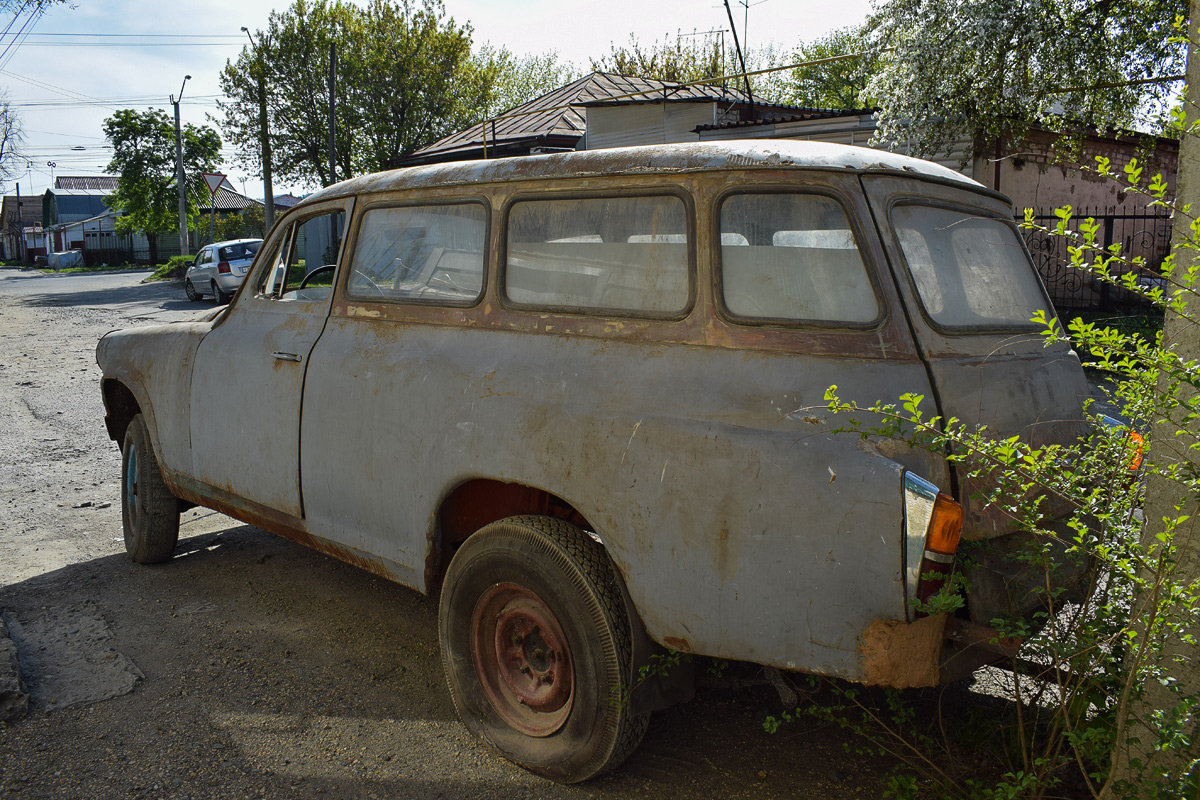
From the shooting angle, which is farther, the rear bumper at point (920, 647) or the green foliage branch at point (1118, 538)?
the rear bumper at point (920, 647)

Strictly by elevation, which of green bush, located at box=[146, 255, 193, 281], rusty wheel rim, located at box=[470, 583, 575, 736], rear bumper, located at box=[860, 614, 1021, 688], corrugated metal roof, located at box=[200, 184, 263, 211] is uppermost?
Answer: corrugated metal roof, located at box=[200, 184, 263, 211]

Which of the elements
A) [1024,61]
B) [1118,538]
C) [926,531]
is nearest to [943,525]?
[926,531]

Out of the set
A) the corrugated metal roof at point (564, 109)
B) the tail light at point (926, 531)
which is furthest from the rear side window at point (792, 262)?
the corrugated metal roof at point (564, 109)

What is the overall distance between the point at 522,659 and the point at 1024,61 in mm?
10925

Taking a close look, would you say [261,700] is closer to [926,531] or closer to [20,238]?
[926,531]

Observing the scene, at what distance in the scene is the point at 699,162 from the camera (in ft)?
8.87

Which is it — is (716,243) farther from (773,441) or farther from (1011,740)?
(1011,740)

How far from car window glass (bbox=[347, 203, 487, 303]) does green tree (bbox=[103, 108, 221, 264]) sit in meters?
45.8

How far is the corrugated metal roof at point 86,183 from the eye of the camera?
83.8 metres

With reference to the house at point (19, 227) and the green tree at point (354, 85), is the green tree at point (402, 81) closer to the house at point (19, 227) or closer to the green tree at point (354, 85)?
the green tree at point (354, 85)

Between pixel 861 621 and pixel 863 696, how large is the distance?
1.32 metres

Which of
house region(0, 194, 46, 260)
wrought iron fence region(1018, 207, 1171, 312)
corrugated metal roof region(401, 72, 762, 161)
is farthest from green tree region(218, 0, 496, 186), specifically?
house region(0, 194, 46, 260)

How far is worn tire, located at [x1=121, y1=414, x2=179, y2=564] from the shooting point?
4754 millimetres

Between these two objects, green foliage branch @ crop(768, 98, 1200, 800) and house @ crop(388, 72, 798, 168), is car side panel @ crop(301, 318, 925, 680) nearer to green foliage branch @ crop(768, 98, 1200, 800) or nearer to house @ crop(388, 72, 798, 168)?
green foliage branch @ crop(768, 98, 1200, 800)
